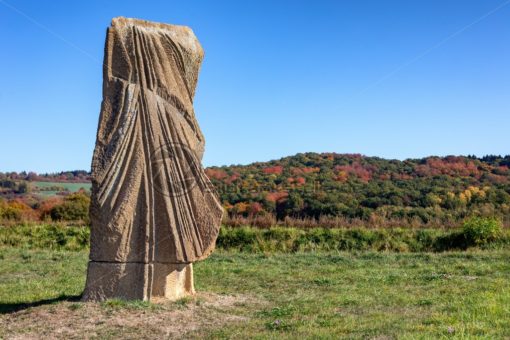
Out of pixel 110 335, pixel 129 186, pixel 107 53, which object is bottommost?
pixel 110 335

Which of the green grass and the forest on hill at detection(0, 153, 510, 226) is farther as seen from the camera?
the forest on hill at detection(0, 153, 510, 226)

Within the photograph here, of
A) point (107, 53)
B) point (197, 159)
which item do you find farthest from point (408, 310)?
point (107, 53)

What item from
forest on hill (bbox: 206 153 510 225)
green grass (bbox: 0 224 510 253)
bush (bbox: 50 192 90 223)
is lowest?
green grass (bbox: 0 224 510 253)

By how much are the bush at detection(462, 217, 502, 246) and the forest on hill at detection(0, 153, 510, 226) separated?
11.8 ft

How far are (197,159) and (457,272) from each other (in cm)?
636

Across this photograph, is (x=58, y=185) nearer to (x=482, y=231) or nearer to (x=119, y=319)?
(x=482, y=231)

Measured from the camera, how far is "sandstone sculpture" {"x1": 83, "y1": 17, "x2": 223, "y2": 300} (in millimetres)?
7934

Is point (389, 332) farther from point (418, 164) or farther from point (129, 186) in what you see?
point (418, 164)

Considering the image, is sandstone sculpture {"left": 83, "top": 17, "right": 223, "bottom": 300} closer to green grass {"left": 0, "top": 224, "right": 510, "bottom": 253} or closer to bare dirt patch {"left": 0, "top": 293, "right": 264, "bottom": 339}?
bare dirt patch {"left": 0, "top": 293, "right": 264, "bottom": 339}

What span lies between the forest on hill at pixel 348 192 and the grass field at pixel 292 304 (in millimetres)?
8784

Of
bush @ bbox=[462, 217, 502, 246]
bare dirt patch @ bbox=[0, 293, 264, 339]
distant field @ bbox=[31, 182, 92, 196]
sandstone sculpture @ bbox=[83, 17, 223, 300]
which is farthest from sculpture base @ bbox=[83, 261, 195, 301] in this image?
distant field @ bbox=[31, 182, 92, 196]

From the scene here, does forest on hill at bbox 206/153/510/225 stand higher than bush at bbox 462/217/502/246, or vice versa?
forest on hill at bbox 206/153/510/225

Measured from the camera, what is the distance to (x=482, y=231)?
16594mm

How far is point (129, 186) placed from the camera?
7926mm
